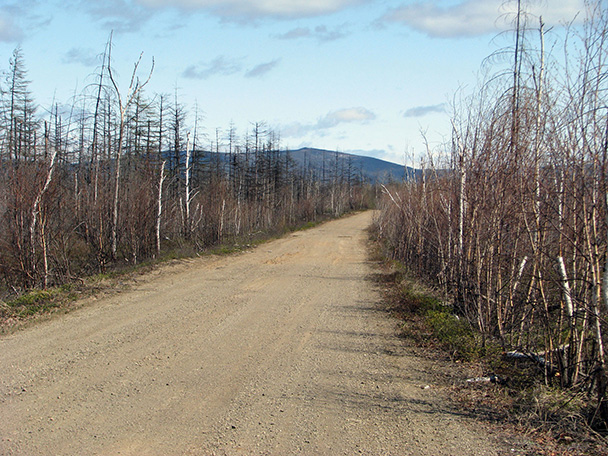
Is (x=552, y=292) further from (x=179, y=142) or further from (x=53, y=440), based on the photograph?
(x=179, y=142)

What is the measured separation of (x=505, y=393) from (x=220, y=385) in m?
2.92

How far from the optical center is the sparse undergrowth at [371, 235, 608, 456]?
3.85 meters

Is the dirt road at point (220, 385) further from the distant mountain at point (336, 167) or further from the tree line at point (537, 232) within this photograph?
the distant mountain at point (336, 167)

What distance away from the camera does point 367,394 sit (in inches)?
194

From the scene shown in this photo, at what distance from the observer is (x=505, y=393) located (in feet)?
15.9

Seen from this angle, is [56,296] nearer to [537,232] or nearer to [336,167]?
[537,232]

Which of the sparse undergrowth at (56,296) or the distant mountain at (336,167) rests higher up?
the distant mountain at (336,167)

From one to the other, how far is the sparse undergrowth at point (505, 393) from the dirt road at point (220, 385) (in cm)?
34

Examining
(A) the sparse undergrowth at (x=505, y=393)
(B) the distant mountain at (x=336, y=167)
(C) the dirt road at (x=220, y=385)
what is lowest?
(C) the dirt road at (x=220, y=385)

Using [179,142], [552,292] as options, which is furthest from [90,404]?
[179,142]

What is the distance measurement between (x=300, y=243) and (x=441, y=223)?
1332 cm

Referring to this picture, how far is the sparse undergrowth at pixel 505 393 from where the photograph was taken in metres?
3.85

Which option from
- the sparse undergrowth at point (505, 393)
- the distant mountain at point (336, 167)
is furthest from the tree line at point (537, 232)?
the distant mountain at point (336, 167)

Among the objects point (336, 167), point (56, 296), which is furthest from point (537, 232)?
point (336, 167)
